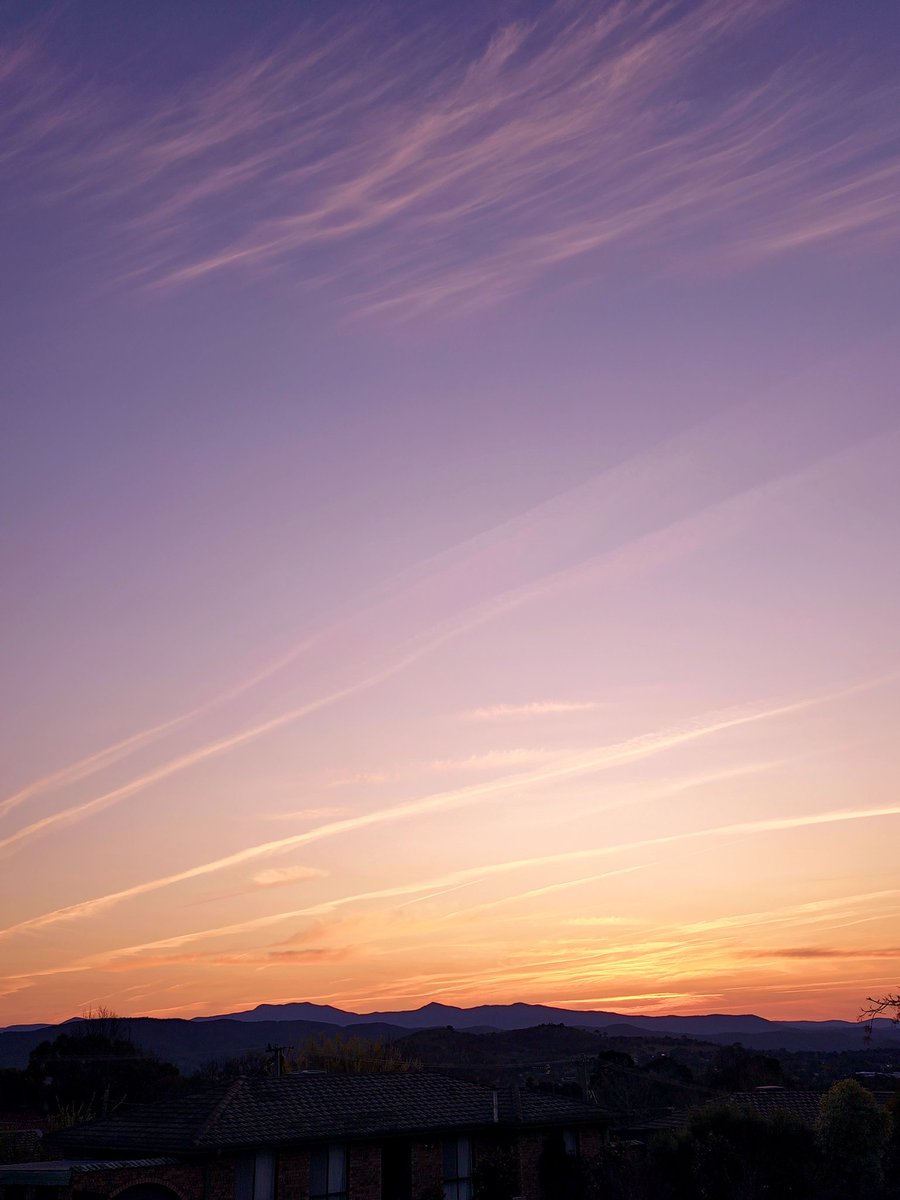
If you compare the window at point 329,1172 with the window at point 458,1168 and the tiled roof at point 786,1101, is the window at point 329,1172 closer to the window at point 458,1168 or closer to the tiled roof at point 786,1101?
the window at point 458,1168

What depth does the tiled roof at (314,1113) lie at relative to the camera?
32.2m

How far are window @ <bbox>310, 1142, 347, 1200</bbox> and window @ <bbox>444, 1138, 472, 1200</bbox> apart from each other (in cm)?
408

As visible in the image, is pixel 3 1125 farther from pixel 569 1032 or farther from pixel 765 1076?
pixel 569 1032

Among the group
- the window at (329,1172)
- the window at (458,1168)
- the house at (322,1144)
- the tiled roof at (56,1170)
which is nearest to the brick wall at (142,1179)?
the house at (322,1144)

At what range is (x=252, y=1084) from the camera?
35.9 meters

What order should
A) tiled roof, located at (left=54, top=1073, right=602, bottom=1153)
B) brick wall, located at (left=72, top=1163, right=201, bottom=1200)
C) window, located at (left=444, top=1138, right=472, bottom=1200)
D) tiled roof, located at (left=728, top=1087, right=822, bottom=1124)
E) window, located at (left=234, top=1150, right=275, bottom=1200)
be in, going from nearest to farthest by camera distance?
brick wall, located at (left=72, top=1163, right=201, bottom=1200), window, located at (left=234, top=1150, right=275, bottom=1200), tiled roof, located at (left=54, top=1073, right=602, bottom=1153), window, located at (left=444, top=1138, right=472, bottom=1200), tiled roof, located at (left=728, top=1087, right=822, bottom=1124)

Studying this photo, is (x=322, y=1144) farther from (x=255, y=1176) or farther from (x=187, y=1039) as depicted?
(x=187, y=1039)

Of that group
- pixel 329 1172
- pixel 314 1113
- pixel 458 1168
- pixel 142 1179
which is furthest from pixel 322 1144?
pixel 458 1168

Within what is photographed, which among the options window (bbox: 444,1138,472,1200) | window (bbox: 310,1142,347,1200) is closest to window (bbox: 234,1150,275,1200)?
window (bbox: 310,1142,347,1200)

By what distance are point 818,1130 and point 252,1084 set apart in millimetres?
18658

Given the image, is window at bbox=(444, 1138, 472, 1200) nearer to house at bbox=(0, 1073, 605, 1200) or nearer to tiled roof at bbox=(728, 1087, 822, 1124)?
house at bbox=(0, 1073, 605, 1200)

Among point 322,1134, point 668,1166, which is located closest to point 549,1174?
point 668,1166

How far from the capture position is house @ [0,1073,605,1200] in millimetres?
30391

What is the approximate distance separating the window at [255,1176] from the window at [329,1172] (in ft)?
4.84
